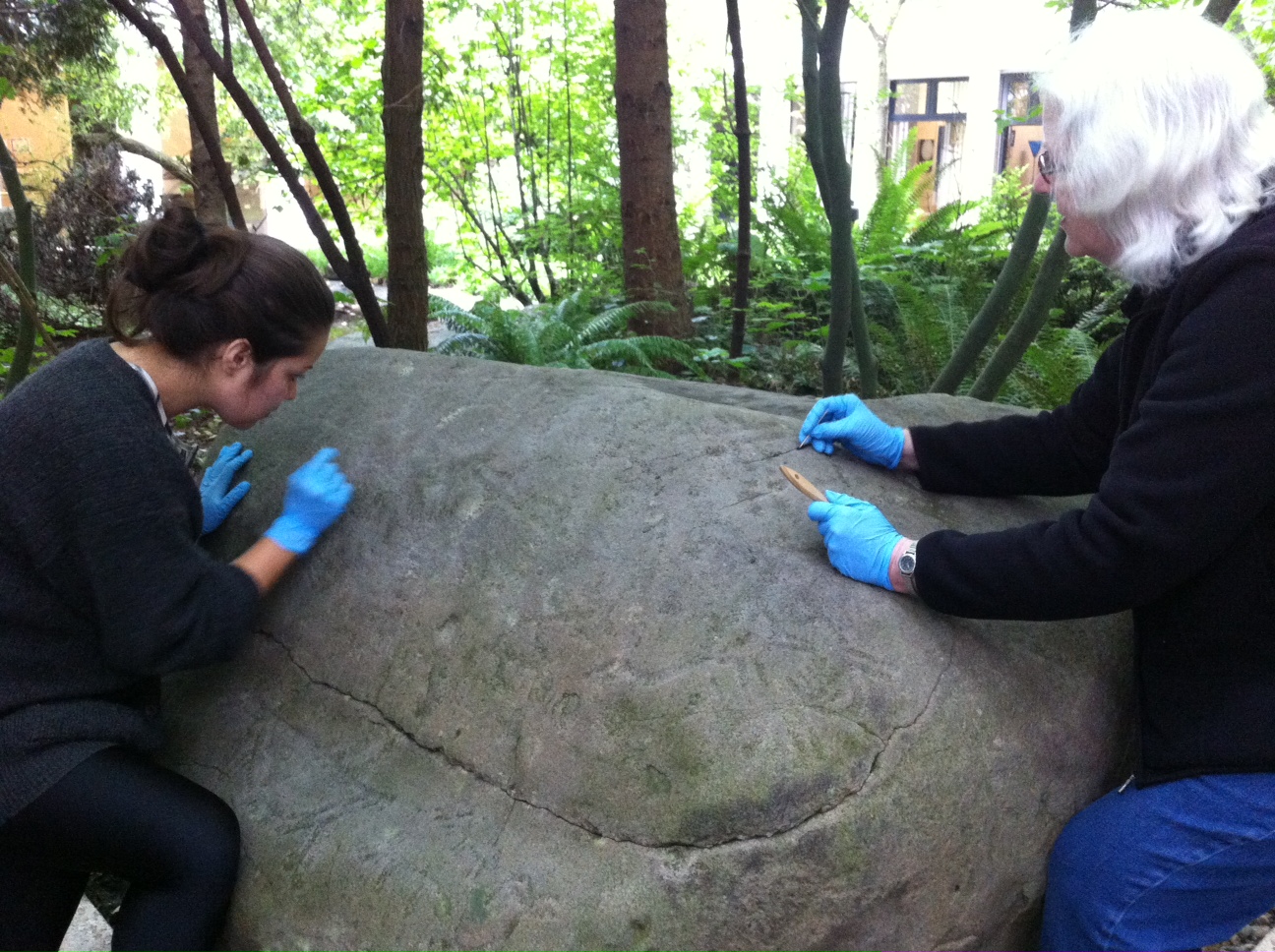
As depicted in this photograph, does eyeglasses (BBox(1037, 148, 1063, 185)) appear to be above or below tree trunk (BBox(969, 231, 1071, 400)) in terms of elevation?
above

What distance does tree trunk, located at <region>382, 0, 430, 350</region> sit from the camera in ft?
13.6

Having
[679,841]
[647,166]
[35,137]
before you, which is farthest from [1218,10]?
[35,137]

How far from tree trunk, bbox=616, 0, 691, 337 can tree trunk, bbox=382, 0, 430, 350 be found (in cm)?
128

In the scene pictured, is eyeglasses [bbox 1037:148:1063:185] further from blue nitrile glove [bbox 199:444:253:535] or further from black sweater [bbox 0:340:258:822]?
blue nitrile glove [bbox 199:444:253:535]

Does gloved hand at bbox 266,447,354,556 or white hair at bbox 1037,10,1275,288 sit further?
gloved hand at bbox 266,447,354,556

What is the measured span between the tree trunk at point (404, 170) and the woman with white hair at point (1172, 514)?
303 centimetres

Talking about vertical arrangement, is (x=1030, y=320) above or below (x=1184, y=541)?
below

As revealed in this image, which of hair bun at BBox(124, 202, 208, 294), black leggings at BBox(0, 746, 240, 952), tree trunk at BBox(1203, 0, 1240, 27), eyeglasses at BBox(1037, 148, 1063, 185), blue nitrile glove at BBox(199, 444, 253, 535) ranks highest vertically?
tree trunk at BBox(1203, 0, 1240, 27)

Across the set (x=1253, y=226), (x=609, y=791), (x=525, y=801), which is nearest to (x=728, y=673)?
(x=609, y=791)

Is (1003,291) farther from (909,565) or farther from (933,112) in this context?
(933,112)

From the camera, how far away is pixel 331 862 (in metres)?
1.89

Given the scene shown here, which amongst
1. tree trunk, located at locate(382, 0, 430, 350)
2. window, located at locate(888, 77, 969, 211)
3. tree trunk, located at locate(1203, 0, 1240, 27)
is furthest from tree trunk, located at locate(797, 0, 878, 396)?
window, located at locate(888, 77, 969, 211)

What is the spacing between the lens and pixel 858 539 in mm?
1894

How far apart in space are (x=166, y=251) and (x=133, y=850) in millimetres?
1100
